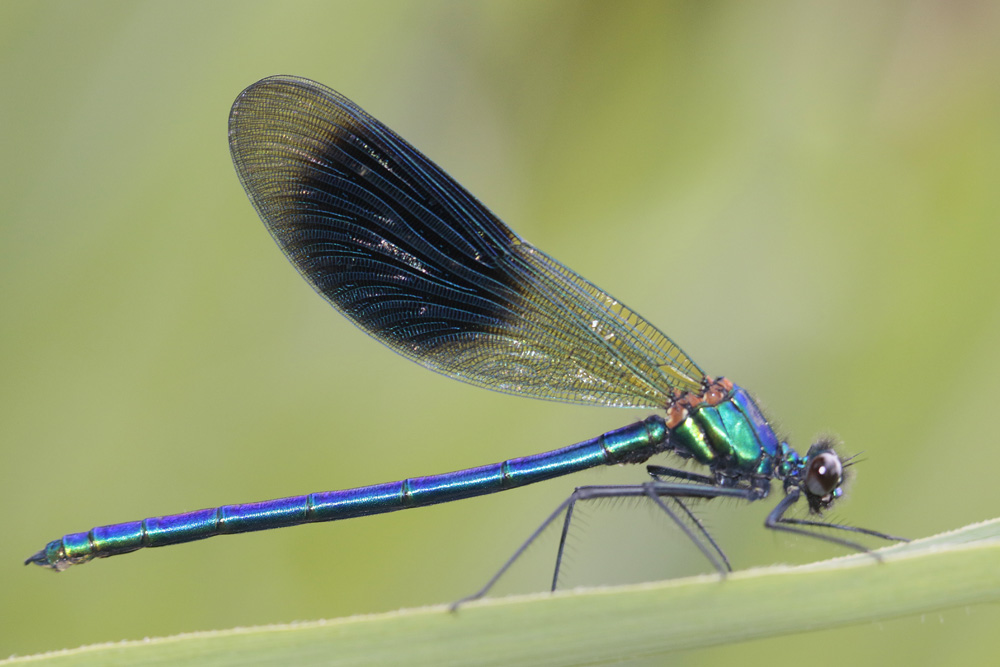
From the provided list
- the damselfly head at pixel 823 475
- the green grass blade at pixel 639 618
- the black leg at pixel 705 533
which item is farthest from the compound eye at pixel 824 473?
the green grass blade at pixel 639 618

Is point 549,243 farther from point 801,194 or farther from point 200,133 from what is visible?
point 200,133

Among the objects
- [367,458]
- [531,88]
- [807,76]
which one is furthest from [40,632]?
[807,76]

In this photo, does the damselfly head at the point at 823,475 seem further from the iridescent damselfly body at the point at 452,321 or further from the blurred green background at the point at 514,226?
the blurred green background at the point at 514,226

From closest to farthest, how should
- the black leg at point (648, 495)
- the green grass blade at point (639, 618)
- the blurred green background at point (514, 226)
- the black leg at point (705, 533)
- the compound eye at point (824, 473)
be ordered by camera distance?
1. the green grass blade at point (639, 618)
2. the black leg at point (648, 495)
3. the black leg at point (705, 533)
4. the compound eye at point (824, 473)
5. the blurred green background at point (514, 226)

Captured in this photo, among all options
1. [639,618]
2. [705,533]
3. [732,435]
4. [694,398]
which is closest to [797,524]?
[705,533]

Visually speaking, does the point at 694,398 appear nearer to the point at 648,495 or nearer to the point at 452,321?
the point at 648,495

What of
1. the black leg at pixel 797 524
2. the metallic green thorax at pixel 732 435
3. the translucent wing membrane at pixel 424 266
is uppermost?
the translucent wing membrane at pixel 424 266
